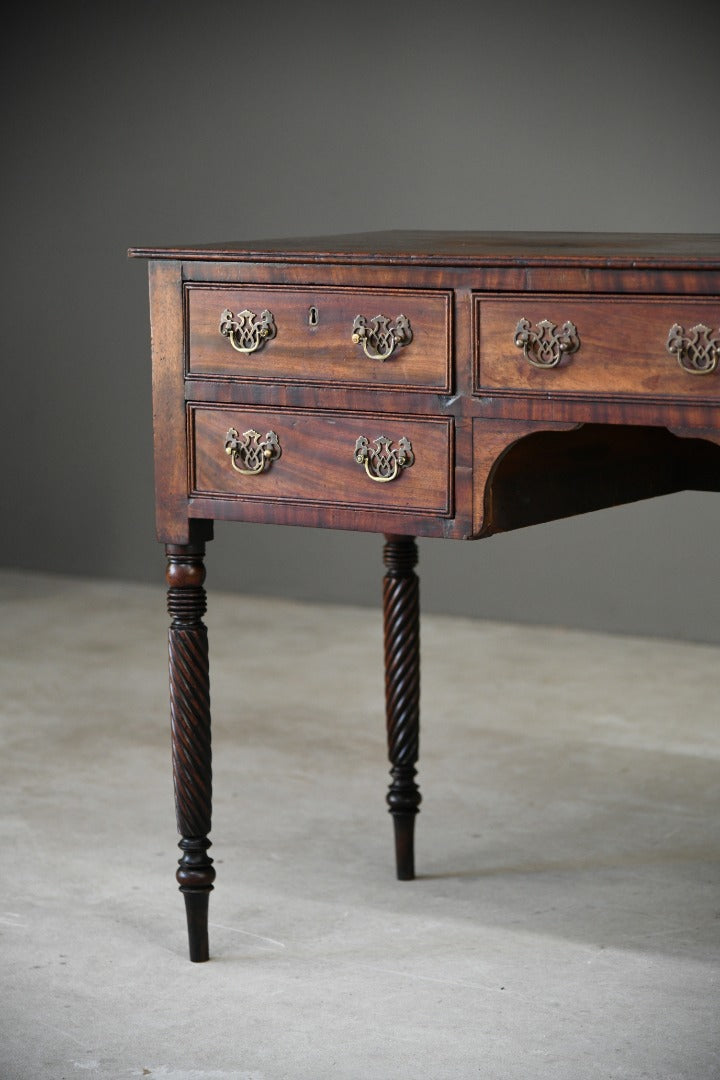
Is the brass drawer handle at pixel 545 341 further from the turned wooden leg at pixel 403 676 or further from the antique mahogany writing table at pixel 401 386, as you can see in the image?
the turned wooden leg at pixel 403 676

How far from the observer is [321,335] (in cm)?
243

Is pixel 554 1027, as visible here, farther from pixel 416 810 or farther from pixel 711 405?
pixel 711 405

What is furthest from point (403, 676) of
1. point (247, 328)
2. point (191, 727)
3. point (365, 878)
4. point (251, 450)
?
point (247, 328)

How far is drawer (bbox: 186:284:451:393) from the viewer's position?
234 centimetres

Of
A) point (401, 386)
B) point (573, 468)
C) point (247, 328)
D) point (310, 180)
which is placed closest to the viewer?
point (401, 386)

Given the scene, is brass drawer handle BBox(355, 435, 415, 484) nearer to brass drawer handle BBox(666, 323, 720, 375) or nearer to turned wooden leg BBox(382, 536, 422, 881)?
brass drawer handle BBox(666, 323, 720, 375)

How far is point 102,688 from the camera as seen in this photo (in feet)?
15.2

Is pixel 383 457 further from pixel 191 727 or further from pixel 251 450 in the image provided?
pixel 191 727

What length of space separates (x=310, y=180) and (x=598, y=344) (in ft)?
13.0

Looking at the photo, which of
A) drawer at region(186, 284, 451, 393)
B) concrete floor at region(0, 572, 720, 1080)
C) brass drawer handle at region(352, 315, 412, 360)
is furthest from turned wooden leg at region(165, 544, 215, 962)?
brass drawer handle at region(352, 315, 412, 360)

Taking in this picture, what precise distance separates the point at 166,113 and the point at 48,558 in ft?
5.88

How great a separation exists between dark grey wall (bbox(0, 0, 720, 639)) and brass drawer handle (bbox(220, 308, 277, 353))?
3.08 meters

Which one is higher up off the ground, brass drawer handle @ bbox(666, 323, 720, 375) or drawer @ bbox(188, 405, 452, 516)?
brass drawer handle @ bbox(666, 323, 720, 375)

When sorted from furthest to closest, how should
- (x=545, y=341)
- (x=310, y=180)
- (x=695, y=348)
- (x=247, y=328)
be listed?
(x=310, y=180) < (x=247, y=328) < (x=545, y=341) < (x=695, y=348)
